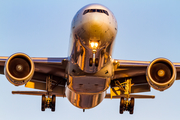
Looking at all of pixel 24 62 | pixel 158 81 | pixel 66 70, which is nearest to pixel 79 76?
pixel 66 70

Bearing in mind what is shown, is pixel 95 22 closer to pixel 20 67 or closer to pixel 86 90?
pixel 20 67

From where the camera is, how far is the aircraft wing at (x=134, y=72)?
21484mm

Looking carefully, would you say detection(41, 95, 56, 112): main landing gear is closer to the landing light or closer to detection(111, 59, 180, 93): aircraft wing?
detection(111, 59, 180, 93): aircraft wing

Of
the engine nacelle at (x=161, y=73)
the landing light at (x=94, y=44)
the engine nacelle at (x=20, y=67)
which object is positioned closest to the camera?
the landing light at (x=94, y=44)

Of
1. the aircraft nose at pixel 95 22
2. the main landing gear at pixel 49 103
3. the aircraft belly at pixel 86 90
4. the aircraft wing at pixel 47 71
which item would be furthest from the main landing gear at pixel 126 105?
the aircraft nose at pixel 95 22

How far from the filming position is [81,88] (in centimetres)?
2145

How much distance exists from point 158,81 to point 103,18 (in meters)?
5.17

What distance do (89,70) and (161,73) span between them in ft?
13.2

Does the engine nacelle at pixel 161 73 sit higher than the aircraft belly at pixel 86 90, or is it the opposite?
the engine nacelle at pixel 161 73

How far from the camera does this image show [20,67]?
20.0m

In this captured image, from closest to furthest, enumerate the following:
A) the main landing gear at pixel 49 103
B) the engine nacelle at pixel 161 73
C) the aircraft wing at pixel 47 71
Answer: the engine nacelle at pixel 161 73
the aircraft wing at pixel 47 71
the main landing gear at pixel 49 103

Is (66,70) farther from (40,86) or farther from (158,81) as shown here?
(158,81)

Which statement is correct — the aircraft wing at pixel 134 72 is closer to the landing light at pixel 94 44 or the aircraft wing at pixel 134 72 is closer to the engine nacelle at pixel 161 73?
the engine nacelle at pixel 161 73

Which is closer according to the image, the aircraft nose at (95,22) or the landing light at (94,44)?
the aircraft nose at (95,22)
